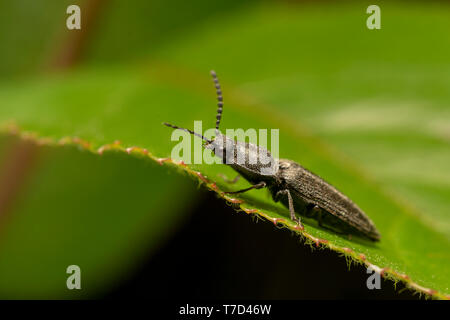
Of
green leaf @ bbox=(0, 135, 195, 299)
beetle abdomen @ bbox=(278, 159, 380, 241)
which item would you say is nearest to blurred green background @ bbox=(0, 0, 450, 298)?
green leaf @ bbox=(0, 135, 195, 299)

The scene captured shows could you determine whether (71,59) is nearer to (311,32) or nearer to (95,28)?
(95,28)

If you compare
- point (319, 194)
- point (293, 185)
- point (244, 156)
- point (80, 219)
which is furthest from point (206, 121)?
point (80, 219)

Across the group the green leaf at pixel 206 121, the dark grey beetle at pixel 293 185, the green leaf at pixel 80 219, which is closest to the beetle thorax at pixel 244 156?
the dark grey beetle at pixel 293 185

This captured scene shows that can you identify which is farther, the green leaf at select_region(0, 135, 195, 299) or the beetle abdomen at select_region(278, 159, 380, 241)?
the green leaf at select_region(0, 135, 195, 299)

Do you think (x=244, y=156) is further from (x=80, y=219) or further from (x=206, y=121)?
(x=80, y=219)

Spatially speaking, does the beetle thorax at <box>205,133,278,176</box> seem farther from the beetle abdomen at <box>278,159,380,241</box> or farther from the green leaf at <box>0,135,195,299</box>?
the green leaf at <box>0,135,195,299</box>

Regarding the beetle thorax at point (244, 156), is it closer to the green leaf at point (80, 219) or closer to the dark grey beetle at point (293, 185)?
the dark grey beetle at point (293, 185)
